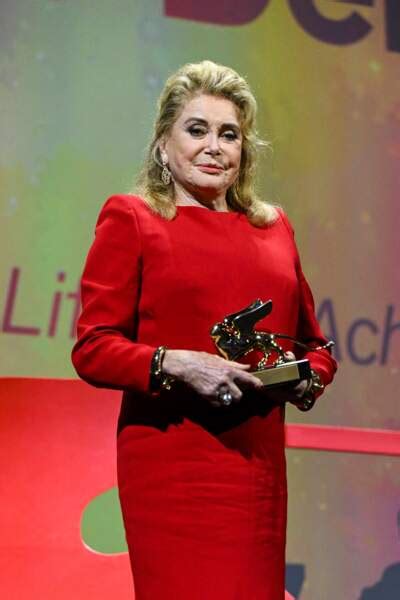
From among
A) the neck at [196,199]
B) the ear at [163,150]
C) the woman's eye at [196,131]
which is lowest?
the neck at [196,199]

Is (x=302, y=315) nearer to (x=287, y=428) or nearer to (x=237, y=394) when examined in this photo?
(x=237, y=394)

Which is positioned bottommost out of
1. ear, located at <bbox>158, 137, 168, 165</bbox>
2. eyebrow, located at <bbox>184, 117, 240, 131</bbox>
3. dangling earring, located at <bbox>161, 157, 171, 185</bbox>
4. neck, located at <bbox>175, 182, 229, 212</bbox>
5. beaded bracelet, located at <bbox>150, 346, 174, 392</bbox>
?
beaded bracelet, located at <bbox>150, 346, 174, 392</bbox>

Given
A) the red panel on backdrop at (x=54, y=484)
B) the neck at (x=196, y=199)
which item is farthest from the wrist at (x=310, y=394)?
the red panel on backdrop at (x=54, y=484)

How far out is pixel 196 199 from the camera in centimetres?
179

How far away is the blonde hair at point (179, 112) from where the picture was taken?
1785mm

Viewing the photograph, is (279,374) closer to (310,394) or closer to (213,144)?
(310,394)

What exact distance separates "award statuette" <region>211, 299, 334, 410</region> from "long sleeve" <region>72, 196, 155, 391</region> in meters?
0.12

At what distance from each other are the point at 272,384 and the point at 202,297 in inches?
7.3

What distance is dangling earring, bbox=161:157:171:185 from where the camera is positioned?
1.81 metres

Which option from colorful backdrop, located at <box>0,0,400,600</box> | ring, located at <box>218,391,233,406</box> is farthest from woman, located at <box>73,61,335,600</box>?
colorful backdrop, located at <box>0,0,400,600</box>

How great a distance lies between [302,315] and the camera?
1.87 meters

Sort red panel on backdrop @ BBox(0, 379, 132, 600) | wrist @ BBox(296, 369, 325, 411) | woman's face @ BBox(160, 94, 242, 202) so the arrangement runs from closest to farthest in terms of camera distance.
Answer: wrist @ BBox(296, 369, 325, 411)
woman's face @ BBox(160, 94, 242, 202)
red panel on backdrop @ BBox(0, 379, 132, 600)

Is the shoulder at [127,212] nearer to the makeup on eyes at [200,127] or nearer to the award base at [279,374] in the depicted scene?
the makeup on eyes at [200,127]

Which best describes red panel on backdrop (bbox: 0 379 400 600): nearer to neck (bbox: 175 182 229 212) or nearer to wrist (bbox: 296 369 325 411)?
neck (bbox: 175 182 229 212)
